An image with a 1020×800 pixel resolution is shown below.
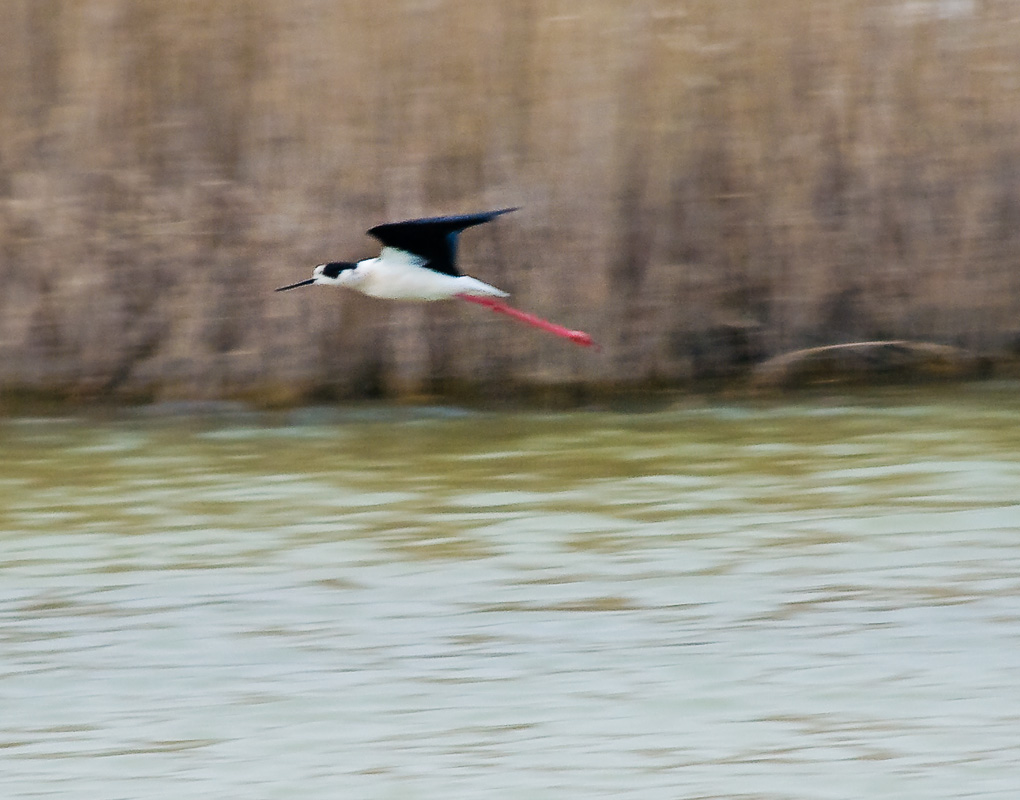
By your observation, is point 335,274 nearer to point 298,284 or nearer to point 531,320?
point 298,284

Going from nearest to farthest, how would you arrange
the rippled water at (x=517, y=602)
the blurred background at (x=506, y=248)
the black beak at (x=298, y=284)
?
1. the rippled water at (x=517, y=602)
2. the blurred background at (x=506, y=248)
3. the black beak at (x=298, y=284)

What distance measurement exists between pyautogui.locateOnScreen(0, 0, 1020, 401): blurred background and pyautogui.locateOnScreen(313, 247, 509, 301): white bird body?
471mm

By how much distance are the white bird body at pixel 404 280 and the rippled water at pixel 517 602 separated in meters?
0.55

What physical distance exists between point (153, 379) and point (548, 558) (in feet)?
8.32

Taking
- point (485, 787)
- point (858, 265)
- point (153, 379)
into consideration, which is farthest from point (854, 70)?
point (485, 787)

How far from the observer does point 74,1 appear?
7.14 metres

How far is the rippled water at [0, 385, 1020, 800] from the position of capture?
3867 mm

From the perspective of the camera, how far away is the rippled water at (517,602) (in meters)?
3.87

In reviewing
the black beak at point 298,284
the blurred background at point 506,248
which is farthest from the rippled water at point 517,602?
the black beak at point 298,284

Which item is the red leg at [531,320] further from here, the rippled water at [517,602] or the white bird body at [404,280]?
the rippled water at [517,602]

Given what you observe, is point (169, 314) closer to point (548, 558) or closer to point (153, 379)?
point (153, 379)

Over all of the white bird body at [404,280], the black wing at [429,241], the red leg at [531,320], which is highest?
the black wing at [429,241]

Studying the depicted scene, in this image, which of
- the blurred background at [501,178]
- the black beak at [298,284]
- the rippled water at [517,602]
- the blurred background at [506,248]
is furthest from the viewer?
the blurred background at [501,178]

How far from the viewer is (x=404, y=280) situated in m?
6.62
